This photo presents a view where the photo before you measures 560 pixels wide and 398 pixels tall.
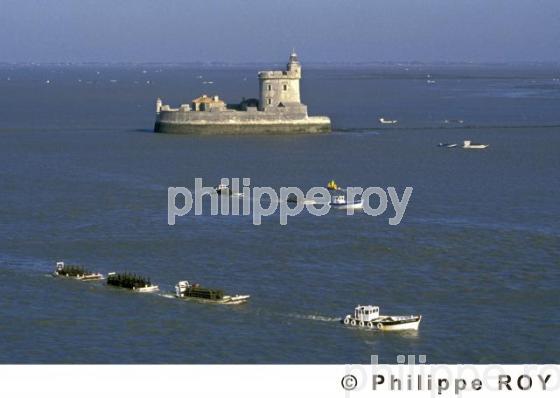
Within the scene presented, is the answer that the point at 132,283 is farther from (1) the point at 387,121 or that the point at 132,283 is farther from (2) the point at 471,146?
(1) the point at 387,121

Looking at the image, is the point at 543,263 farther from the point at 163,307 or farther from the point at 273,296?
the point at 163,307

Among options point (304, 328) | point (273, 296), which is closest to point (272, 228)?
point (273, 296)

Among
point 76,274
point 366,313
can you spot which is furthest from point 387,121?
point 366,313

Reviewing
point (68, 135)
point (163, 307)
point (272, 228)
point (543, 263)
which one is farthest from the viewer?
point (68, 135)

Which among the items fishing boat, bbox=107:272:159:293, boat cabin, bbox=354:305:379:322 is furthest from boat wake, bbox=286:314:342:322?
fishing boat, bbox=107:272:159:293

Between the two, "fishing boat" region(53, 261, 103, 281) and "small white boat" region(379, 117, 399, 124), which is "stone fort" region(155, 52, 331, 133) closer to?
"small white boat" region(379, 117, 399, 124)
